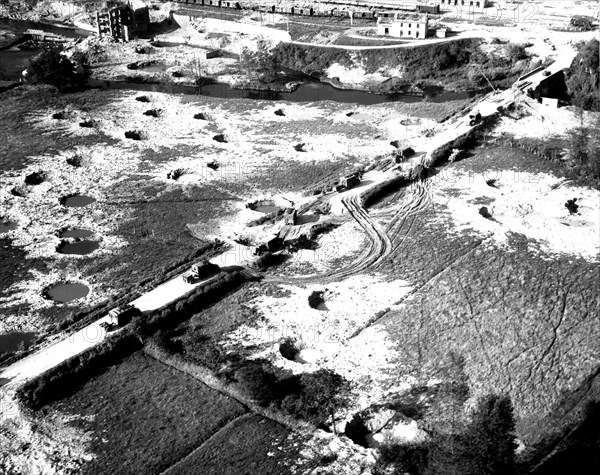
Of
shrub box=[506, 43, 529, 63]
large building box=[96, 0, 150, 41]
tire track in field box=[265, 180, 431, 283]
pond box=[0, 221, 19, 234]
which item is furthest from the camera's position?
large building box=[96, 0, 150, 41]

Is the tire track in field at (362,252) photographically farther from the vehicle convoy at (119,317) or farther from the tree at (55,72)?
the tree at (55,72)

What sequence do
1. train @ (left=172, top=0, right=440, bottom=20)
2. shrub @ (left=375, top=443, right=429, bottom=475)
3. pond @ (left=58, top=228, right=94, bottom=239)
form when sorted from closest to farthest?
shrub @ (left=375, top=443, right=429, bottom=475), pond @ (left=58, top=228, right=94, bottom=239), train @ (left=172, top=0, right=440, bottom=20)

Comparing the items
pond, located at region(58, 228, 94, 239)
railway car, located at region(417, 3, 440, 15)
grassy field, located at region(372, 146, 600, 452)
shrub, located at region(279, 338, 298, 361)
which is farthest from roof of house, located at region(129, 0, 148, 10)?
shrub, located at region(279, 338, 298, 361)

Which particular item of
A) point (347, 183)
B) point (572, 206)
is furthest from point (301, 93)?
point (572, 206)

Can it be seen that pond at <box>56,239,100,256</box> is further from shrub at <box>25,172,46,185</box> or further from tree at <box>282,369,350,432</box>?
tree at <box>282,369,350,432</box>

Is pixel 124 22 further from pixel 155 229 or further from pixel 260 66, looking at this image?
pixel 155 229

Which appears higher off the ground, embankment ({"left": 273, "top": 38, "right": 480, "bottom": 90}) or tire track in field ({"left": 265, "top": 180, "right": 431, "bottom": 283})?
embankment ({"left": 273, "top": 38, "right": 480, "bottom": 90})

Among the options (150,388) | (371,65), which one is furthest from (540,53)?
(150,388)
